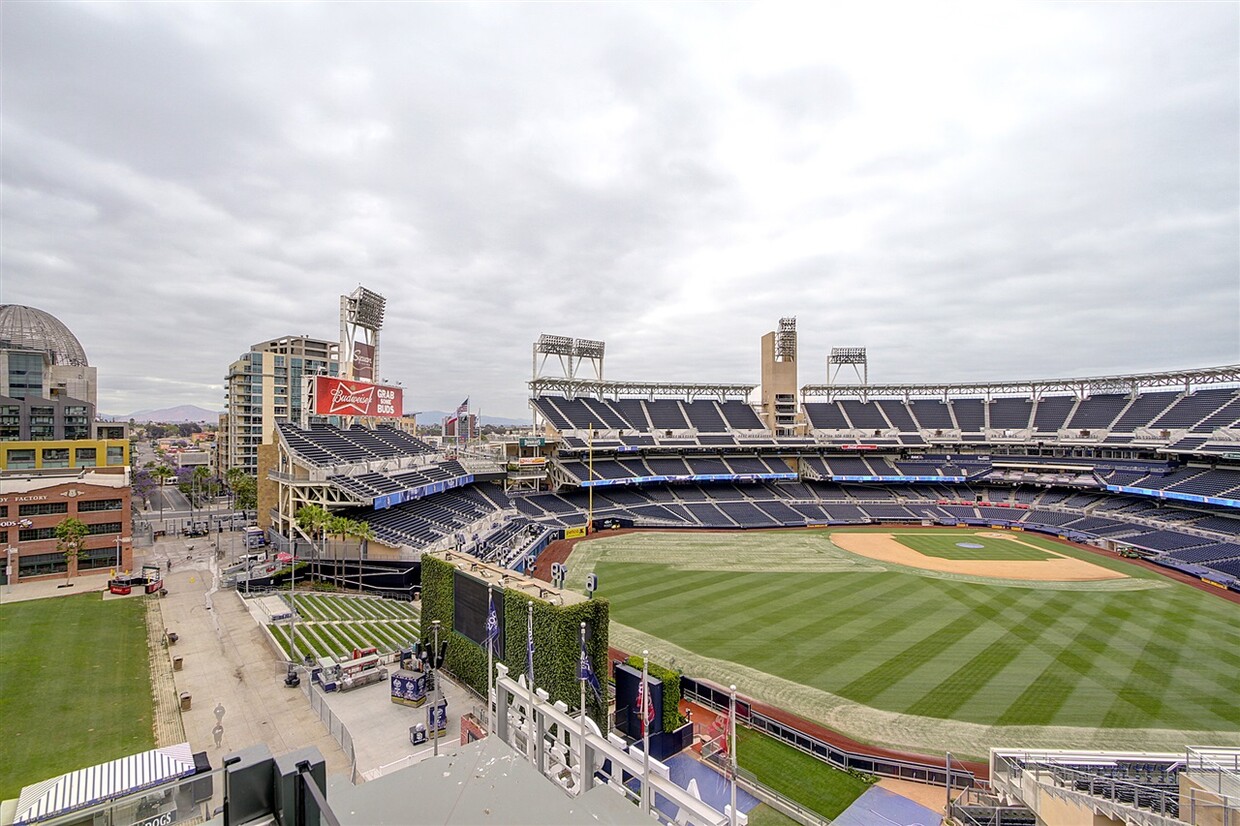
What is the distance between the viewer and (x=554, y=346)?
82875 mm

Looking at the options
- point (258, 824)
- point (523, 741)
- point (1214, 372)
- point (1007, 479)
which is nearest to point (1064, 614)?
point (523, 741)

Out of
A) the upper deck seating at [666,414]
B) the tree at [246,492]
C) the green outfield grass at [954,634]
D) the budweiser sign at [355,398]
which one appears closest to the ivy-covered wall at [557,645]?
the green outfield grass at [954,634]

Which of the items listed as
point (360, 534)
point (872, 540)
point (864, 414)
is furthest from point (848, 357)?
point (360, 534)

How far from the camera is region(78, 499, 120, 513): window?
144 feet

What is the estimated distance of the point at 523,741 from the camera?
11.2 metres

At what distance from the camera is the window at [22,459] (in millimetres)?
47375

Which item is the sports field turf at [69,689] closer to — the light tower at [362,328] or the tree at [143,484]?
the light tower at [362,328]

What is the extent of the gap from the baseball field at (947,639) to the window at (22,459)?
47.9m

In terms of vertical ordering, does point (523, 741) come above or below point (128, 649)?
above

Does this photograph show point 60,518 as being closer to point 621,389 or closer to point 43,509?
point 43,509

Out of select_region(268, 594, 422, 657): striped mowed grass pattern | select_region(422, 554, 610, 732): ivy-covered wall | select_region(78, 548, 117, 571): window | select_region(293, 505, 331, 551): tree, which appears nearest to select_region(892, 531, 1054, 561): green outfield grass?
select_region(422, 554, 610, 732): ivy-covered wall

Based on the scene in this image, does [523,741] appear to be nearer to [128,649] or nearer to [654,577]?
[128,649]

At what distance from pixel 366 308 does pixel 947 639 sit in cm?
6031

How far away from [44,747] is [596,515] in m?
51.3
